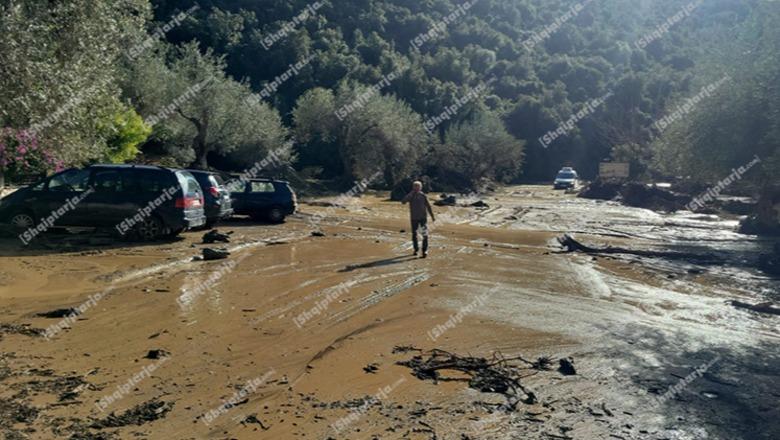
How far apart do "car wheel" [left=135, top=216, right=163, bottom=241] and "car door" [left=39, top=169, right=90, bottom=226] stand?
116cm

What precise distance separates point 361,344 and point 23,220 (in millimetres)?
10250

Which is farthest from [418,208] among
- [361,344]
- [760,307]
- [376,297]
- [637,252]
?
[361,344]

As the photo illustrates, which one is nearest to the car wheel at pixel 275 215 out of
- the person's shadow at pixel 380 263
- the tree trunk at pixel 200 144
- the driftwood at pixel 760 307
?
the person's shadow at pixel 380 263

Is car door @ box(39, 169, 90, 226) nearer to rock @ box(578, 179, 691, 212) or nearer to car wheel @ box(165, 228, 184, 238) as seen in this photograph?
car wheel @ box(165, 228, 184, 238)

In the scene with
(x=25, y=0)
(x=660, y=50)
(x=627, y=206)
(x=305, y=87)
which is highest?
(x=660, y=50)

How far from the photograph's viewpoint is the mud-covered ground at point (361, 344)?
4.65 meters

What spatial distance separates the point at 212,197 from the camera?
16.3 m

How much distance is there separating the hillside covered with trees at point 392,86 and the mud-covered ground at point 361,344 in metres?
3.72

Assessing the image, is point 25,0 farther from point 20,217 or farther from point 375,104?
point 375,104

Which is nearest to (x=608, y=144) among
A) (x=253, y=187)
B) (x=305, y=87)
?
(x=305, y=87)

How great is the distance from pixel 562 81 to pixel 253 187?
7502 cm

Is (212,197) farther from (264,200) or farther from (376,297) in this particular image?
(376,297)

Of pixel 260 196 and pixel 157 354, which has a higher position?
pixel 260 196

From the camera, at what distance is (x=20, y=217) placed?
13.1 metres
